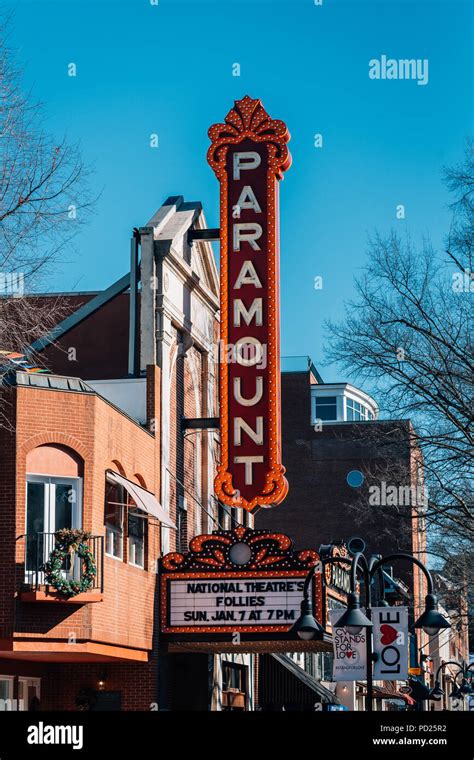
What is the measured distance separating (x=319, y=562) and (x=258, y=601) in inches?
67.4

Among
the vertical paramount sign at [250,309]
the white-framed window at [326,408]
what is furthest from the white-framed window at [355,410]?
the vertical paramount sign at [250,309]

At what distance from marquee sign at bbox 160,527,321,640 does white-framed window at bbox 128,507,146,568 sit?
1.93 feet

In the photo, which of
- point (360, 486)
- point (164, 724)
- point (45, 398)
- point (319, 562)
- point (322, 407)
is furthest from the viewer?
point (322, 407)

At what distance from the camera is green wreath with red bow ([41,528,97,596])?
23.8 m

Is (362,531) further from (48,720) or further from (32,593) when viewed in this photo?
(48,720)

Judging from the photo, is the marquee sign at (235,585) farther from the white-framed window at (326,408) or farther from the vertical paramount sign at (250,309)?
the white-framed window at (326,408)

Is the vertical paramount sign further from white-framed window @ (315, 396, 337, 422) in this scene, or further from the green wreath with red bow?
white-framed window @ (315, 396, 337, 422)

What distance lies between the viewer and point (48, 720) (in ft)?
42.1

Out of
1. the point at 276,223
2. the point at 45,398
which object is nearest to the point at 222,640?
the point at 45,398

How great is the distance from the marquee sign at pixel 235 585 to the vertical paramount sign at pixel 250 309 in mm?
1636

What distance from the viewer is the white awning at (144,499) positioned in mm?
27172

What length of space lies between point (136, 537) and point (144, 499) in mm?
1369

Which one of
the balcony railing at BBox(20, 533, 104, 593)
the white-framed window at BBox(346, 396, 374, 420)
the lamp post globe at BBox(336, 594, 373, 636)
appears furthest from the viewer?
the white-framed window at BBox(346, 396, 374, 420)

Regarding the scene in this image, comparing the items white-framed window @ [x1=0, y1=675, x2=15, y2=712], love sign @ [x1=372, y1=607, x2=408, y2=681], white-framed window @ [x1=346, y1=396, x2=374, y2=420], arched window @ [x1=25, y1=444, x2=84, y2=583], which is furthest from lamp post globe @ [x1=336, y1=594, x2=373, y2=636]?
white-framed window @ [x1=346, y1=396, x2=374, y2=420]
